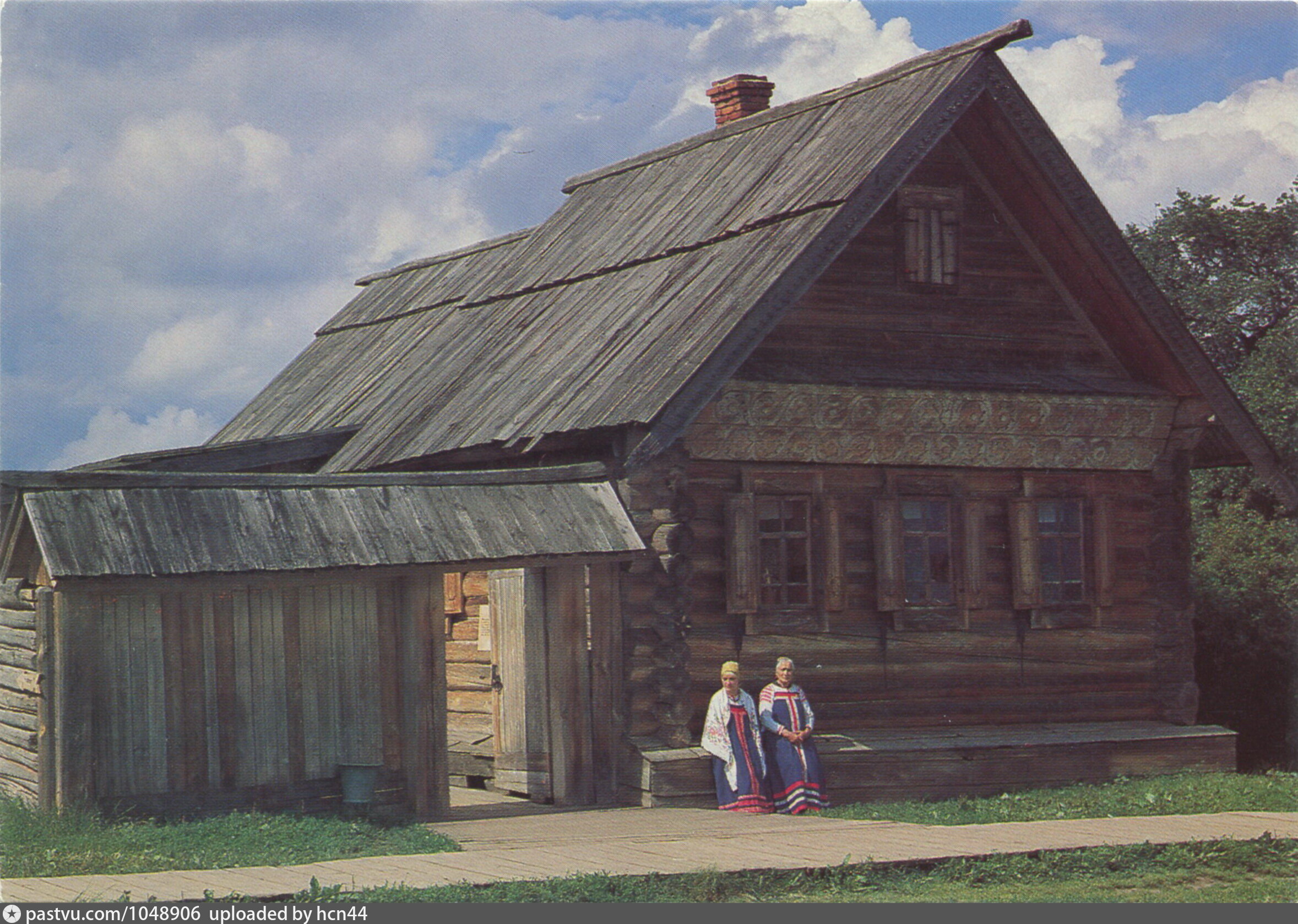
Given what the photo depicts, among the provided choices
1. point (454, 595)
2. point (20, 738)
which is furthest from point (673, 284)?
point (20, 738)

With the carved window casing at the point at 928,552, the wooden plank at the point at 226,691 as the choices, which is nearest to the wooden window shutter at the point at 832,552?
the carved window casing at the point at 928,552

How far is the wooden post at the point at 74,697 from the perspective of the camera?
13242mm

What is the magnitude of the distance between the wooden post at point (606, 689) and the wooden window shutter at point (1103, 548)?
5.04 metres

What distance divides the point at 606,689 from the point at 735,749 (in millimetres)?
1215

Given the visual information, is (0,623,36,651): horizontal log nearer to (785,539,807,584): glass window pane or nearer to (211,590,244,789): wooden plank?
(211,590,244,789): wooden plank

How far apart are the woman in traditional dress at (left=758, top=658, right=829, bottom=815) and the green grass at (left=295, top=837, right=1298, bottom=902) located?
3.98 m

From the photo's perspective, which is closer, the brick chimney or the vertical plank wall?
the vertical plank wall

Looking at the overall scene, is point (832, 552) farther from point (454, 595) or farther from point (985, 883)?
point (985, 883)

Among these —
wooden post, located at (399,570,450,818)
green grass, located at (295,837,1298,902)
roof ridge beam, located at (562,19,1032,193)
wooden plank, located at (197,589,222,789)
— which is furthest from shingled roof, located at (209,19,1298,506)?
green grass, located at (295,837,1298,902)

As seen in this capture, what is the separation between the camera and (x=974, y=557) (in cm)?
1762

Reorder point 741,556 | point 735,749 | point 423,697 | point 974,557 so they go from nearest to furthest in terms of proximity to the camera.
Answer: point 423,697 < point 735,749 < point 741,556 < point 974,557

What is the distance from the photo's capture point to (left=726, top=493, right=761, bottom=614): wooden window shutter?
16.4m

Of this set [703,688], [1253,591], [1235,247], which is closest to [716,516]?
[703,688]

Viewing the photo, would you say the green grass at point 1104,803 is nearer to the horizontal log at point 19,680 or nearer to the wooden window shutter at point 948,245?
the wooden window shutter at point 948,245
